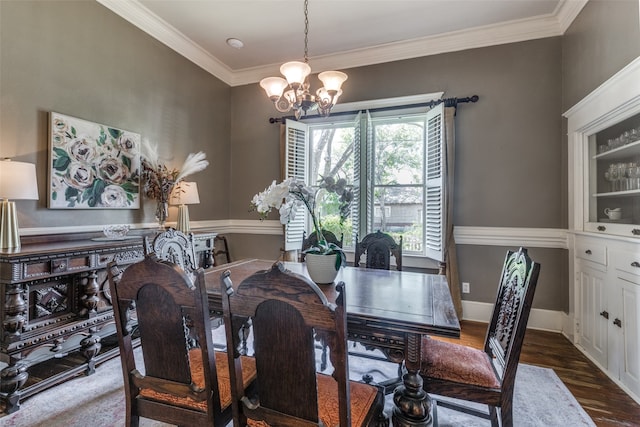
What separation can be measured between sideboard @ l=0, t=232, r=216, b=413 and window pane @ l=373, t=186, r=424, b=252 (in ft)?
8.60

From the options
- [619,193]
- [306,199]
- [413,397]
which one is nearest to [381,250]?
[306,199]

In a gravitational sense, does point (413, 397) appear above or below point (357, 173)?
below

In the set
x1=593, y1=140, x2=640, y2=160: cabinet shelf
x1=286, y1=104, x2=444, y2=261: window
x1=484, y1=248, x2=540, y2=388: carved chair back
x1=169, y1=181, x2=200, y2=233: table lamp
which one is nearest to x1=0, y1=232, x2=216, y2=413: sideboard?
x1=169, y1=181, x2=200, y2=233: table lamp

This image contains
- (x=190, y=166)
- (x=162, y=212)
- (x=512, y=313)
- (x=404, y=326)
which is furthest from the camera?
(x=190, y=166)

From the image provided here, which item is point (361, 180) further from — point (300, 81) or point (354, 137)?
point (300, 81)

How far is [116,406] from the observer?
187 centimetres

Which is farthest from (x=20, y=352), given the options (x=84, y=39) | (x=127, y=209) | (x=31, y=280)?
(x=84, y=39)

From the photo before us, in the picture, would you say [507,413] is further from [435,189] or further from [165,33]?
[165,33]

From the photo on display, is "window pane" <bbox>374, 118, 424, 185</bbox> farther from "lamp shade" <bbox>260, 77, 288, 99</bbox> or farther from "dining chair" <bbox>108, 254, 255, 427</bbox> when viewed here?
"dining chair" <bbox>108, 254, 255, 427</bbox>

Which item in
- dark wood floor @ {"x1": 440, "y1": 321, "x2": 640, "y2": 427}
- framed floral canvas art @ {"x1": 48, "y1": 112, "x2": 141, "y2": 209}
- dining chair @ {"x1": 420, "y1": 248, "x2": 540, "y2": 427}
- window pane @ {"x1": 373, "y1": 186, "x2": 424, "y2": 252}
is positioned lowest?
dark wood floor @ {"x1": 440, "y1": 321, "x2": 640, "y2": 427}

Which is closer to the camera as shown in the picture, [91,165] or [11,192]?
[11,192]

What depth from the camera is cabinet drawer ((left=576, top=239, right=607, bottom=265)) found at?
2330mm

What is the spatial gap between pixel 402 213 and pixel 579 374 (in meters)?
2.12

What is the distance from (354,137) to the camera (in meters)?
3.85
